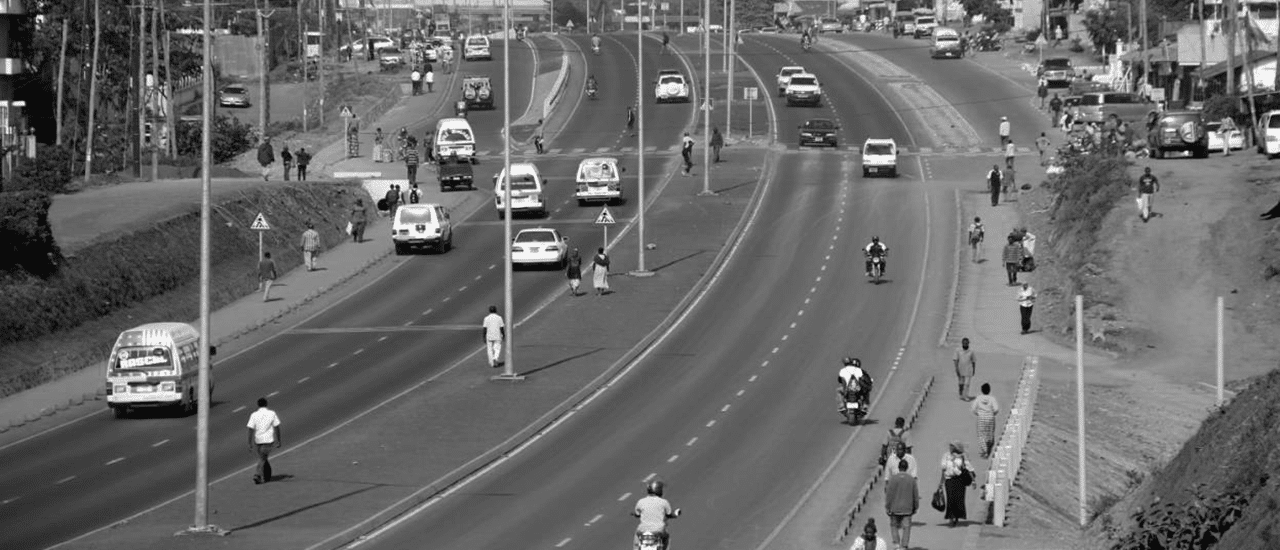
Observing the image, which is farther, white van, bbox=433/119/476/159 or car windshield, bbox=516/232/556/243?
white van, bbox=433/119/476/159

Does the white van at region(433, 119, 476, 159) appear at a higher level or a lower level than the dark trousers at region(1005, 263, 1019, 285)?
higher

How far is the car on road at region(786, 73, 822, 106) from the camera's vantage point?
A: 109250mm

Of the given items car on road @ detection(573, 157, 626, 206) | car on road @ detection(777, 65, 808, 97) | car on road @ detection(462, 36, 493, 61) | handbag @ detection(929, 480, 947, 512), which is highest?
car on road @ detection(462, 36, 493, 61)

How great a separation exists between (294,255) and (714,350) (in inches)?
803

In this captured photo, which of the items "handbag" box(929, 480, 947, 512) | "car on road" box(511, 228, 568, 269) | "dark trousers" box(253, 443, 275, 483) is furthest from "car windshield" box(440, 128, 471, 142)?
"handbag" box(929, 480, 947, 512)

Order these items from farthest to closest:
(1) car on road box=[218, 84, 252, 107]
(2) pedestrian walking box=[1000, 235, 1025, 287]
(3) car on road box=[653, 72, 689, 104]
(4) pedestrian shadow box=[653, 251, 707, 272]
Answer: (1) car on road box=[218, 84, 252, 107], (3) car on road box=[653, 72, 689, 104], (4) pedestrian shadow box=[653, 251, 707, 272], (2) pedestrian walking box=[1000, 235, 1025, 287]

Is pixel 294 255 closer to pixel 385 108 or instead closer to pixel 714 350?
pixel 714 350

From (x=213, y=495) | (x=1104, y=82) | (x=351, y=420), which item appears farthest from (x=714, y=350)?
(x=1104, y=82)

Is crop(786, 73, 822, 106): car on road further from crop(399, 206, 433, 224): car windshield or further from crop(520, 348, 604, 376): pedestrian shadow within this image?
crop(520, 348, 604, 376): pedestrian shadow

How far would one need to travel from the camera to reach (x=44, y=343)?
5256cm

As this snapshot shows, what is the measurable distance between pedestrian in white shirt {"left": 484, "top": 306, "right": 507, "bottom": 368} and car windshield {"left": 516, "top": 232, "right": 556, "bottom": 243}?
14.4 metres

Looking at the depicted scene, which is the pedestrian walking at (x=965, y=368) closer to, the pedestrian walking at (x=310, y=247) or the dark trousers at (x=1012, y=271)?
the dark trousers at (x=1012, y=271)

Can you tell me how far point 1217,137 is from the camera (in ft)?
258

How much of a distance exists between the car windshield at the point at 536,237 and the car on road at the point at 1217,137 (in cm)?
2742
